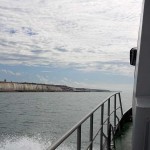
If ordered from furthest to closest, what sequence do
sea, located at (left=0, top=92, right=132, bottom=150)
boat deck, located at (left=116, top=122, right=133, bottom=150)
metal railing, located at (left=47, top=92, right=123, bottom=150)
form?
sea, located at (left=0, top=92, right=132, bottom=150) → boat deck, located at (left=116, top=122, right=133, bottom=150) → metal railing, located at (left=47, top=92, right=123, bottom=150)

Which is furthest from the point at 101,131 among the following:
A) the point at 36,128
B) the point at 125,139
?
the point at 36,128

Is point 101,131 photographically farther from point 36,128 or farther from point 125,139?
point 36,128

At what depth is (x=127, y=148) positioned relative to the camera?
19.2 ft

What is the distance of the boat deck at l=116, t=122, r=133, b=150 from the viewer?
5.97m

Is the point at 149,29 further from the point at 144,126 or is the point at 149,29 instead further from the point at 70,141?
the point at 70,141

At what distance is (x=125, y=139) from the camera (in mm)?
6613

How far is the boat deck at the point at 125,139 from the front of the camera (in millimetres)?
5973

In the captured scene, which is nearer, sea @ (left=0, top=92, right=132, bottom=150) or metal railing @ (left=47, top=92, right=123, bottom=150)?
metal railing @ (left=47, top=92, right=123, bottom=150)

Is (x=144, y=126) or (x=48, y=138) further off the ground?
(x=144, y=126)

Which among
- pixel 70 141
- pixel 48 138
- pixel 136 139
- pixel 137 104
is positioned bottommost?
pixel 48 138

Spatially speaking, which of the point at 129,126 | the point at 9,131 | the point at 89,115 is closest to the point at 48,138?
the point at 9,131

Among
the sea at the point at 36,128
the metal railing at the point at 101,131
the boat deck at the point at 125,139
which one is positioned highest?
the metal railing at the point at 101,131

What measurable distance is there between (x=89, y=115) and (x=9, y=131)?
168ft

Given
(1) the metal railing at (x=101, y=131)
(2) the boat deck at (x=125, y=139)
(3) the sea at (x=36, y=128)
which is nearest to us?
(1) the metal railing at (x=101, y=131)
